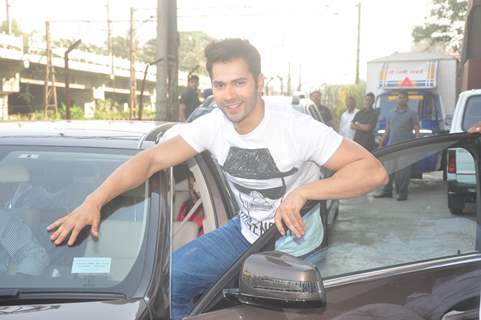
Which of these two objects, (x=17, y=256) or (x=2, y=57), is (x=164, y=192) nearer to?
(x=17, y=256)

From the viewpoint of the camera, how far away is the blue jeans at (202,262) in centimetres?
243

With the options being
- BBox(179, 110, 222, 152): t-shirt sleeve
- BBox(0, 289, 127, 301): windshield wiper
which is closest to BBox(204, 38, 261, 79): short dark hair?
BBox(179, 110, 222, 152): t-shirt sleeve

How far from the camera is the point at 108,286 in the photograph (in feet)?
6.75

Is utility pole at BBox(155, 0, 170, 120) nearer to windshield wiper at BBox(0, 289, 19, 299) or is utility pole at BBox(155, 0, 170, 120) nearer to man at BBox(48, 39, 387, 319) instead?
man at BBox(48, 39, 387, 319)

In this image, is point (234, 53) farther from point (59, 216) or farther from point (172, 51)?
point (172, 51)

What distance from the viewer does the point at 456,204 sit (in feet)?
9.58

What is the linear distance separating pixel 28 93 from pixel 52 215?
3891 centimetres

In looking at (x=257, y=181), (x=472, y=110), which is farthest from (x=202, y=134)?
(x=472, y=110)

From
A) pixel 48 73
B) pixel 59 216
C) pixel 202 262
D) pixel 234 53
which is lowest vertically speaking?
pixel 202 262

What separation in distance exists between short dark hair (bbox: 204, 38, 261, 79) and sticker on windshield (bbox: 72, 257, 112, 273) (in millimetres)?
886

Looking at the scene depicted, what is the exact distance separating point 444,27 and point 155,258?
129 feet

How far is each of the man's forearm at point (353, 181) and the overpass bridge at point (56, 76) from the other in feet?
98.1

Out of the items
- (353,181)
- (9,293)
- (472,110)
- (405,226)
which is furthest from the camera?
(472,110)

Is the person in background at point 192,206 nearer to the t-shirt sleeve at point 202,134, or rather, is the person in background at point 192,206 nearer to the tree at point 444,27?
the t-shirt sleeve at point 202,134
